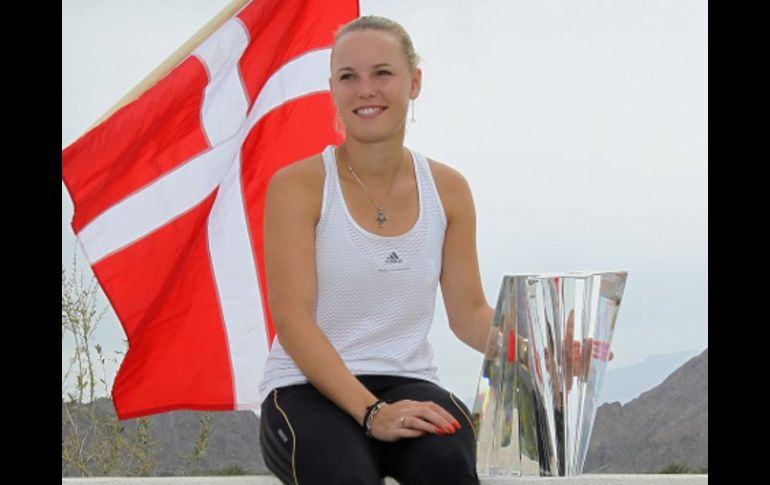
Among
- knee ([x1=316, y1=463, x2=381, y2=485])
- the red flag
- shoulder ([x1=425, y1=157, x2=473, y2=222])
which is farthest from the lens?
the red flag

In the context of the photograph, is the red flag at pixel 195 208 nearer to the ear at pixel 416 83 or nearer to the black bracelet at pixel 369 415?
the ear at pixel 416 83

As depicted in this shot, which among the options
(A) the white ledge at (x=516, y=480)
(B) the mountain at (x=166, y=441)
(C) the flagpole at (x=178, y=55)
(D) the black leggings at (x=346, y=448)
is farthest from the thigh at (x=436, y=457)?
(B) the mountain at (x=166, y=441)

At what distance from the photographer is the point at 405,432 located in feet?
5.30

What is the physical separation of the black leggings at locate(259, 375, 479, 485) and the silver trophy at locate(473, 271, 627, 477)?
0.06 m

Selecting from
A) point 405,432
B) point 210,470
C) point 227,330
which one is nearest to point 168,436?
point 210,470

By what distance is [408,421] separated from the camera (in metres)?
1.62

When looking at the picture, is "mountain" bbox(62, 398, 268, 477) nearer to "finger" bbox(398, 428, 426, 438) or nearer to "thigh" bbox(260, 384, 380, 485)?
"thigh" bbox(260, 384, 380, 485)

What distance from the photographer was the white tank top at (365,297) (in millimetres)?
1849

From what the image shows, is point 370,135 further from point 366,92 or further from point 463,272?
point 463,272

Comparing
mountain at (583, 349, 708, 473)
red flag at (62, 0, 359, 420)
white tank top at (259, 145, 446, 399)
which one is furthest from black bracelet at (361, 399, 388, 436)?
mountain at (583, 349, 708, 473)

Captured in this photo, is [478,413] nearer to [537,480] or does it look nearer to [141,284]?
[537,480]

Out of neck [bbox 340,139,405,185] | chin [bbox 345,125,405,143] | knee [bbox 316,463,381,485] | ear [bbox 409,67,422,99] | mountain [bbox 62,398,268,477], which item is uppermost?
ear [bbox 409,67,422,99]

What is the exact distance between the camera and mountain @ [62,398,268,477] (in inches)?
147

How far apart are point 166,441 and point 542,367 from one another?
243cm
